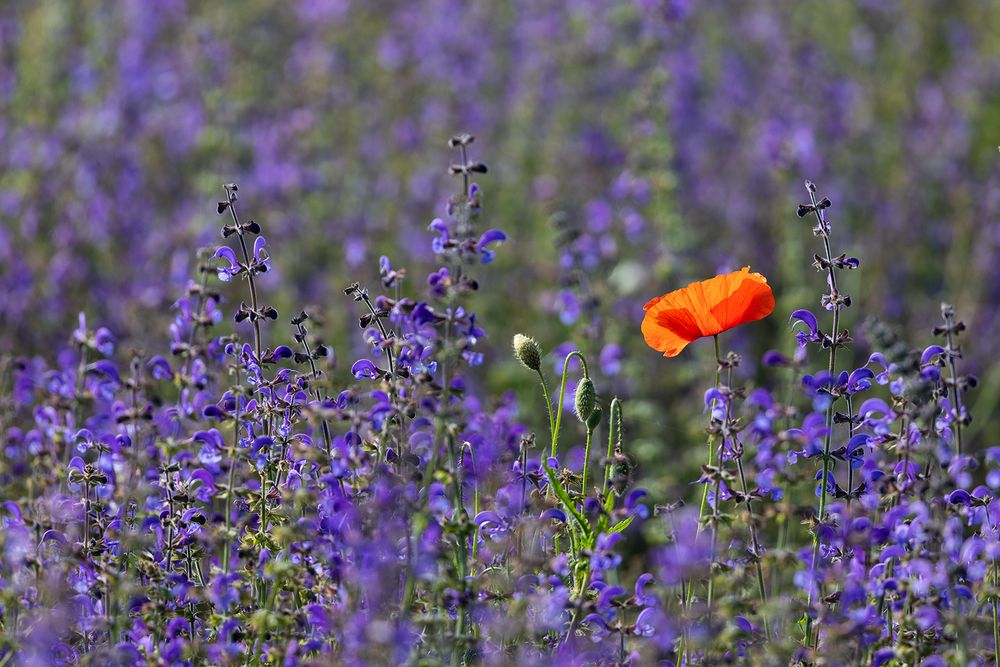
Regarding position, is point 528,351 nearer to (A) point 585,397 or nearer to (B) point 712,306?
(A) point 585,397

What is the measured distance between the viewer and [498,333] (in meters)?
7.50

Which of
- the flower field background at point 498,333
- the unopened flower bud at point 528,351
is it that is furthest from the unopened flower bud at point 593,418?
the unopened flower bud at point 528,351

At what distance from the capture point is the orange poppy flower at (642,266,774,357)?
3.09 metres

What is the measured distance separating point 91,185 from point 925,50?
22.3 ft

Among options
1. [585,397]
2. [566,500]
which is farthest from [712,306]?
[566,500]

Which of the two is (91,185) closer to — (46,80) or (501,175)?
(46,80)

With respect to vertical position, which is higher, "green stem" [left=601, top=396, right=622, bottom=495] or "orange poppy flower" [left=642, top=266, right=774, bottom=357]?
"orange poppy flower" [left=642, top=266, right=774, bottom=357]

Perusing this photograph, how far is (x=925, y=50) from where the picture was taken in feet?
34.7

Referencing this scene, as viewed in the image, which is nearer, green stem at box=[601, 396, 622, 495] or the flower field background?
the flower field background

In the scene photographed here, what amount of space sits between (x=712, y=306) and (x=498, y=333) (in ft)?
14.4

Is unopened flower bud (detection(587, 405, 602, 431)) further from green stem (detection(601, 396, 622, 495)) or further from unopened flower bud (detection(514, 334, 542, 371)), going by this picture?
unopened flower bud (detection(514, 334, 542, 371))

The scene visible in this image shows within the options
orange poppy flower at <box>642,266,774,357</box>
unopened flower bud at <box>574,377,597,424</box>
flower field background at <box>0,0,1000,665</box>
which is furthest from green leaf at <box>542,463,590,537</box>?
orange poppy flower at <box>642,266,774,357</box>

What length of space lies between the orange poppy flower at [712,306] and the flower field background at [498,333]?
0.04 feet

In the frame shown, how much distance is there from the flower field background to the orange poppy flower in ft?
0.04
